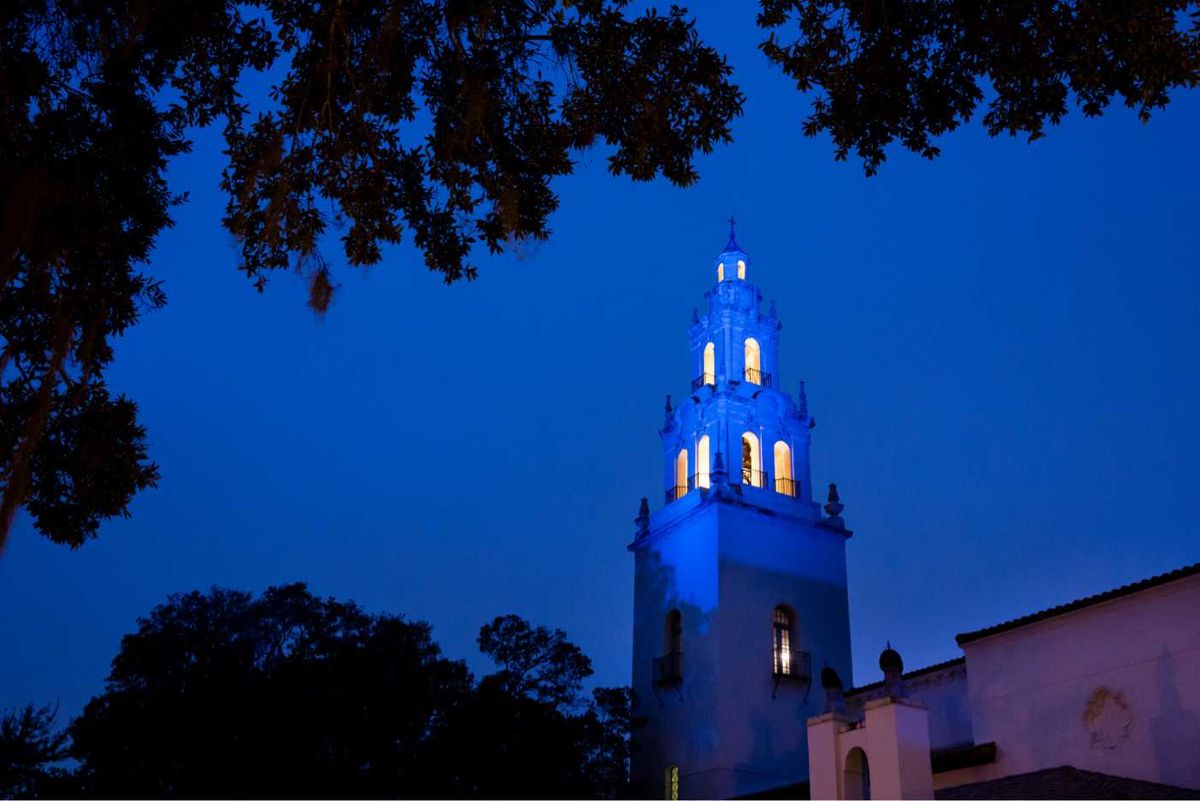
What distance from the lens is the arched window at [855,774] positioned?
18266 mm

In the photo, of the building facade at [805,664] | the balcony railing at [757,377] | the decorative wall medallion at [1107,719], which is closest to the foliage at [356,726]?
the building facade at [805,664]

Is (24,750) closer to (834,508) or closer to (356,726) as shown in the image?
(356,726)

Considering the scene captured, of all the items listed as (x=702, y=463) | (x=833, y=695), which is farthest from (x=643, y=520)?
(x=833, y=695)

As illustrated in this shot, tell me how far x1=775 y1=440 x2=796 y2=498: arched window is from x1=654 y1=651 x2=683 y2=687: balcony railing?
6.40 m

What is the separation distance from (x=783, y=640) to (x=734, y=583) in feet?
8.29

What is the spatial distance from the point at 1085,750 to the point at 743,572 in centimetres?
1426

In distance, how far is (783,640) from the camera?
112 feet

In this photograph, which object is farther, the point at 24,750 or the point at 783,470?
the point at 783,470

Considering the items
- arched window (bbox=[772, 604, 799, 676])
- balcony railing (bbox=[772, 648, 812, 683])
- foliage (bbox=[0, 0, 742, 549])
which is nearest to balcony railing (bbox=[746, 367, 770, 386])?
arched window (bbox=[772, 604, 799, 676])

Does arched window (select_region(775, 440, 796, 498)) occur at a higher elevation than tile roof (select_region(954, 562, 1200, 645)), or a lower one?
higher

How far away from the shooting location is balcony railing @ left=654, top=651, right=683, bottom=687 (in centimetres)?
3369

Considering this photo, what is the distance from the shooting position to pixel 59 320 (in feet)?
27.8

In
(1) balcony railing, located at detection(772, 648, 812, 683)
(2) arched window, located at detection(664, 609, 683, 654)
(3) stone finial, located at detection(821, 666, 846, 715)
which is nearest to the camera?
(3) stone finial, located at detection(821, 666, 846, 715)

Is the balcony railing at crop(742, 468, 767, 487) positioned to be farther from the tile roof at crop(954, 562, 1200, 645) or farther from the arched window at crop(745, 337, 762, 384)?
the tile roof at crop(954, 562, 1200, 645)
